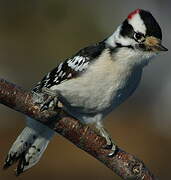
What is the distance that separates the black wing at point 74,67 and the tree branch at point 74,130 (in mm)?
788

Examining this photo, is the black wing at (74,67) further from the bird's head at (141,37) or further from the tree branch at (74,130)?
the tree branch at (74,130)

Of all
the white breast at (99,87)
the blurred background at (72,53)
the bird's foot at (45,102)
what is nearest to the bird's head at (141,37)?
the white breast at (99,87)

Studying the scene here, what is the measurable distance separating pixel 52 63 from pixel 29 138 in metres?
10.9

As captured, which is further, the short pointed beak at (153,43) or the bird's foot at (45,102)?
the short pointed beak at (153,43)

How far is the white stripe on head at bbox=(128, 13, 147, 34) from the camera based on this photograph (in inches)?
180

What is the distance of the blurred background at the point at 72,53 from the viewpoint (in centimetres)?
975

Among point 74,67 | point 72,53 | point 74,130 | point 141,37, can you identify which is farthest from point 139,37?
point 72,53

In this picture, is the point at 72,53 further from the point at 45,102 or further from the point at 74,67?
the point at 45,102

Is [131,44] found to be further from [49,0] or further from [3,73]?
[49,0]

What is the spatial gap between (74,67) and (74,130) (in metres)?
0.89

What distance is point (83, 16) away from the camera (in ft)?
59.4

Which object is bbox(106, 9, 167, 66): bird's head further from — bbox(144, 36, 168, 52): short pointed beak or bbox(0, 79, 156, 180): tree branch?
bbox(0, 79, 156, 180): tree branch

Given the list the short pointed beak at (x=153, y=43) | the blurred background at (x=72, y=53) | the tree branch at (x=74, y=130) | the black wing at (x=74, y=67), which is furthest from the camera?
the blurred background at (x=72, y=53)

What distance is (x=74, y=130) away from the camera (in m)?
4.05
